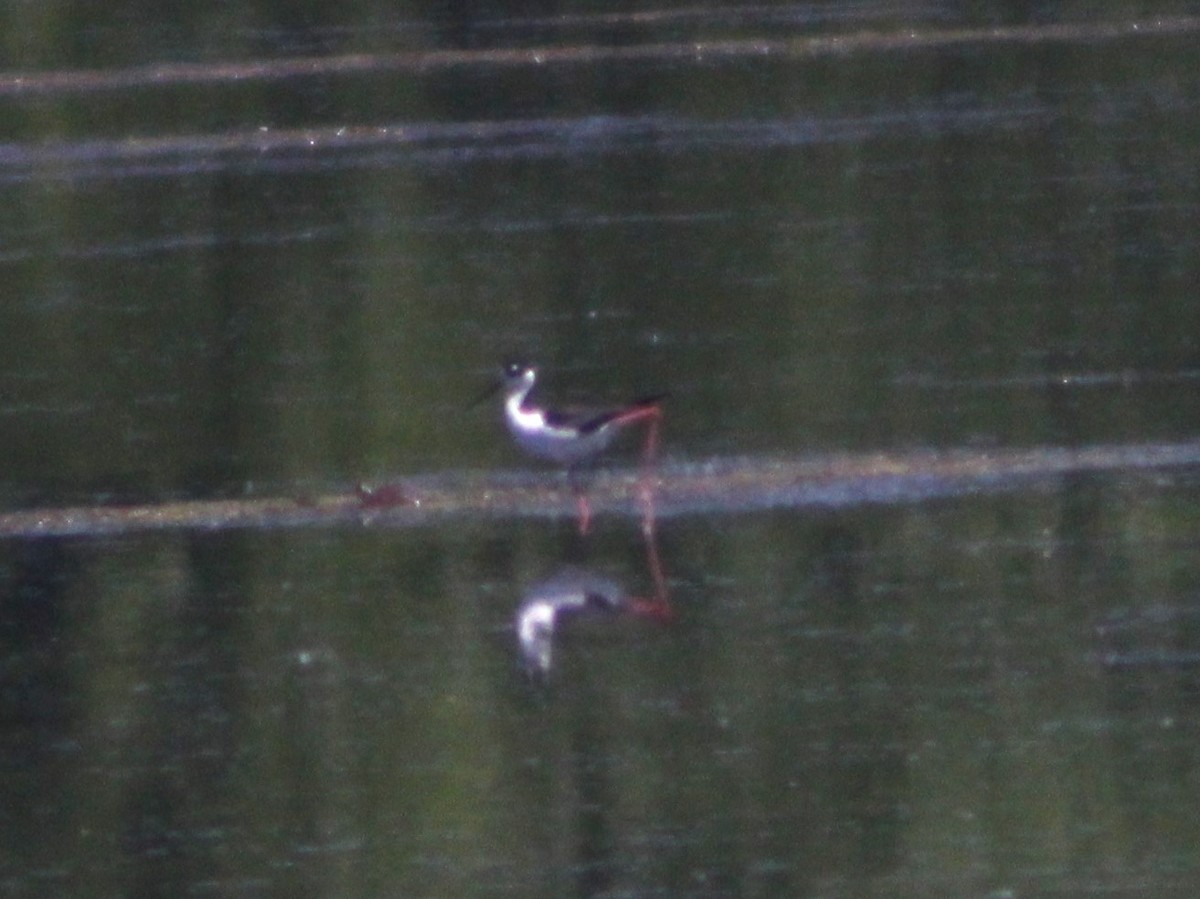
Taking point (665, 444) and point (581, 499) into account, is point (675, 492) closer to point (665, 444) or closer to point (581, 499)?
point (581, 499)

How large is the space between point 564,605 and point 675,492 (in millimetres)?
863

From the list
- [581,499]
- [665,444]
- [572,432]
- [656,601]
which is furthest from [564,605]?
[665,444]

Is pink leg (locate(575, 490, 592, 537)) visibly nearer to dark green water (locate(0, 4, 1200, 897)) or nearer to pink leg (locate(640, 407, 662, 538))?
dark green water (locate(0, 4, 1200, 897))

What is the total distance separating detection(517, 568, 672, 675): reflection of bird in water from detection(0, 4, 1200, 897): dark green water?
54mm

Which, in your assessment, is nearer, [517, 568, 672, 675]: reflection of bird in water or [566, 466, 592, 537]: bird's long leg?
[517, 568, 672, 675]: reflection of bird in water

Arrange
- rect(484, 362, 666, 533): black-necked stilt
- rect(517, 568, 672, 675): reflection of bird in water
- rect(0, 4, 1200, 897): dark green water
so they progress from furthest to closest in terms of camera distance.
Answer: rect(484, 362, 666, 533): black-necked stilt
rect(517, 568, 672, 675): reflection of bird in water
rect(0, 4, 1200, 897): dark green water

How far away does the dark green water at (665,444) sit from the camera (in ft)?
16.5

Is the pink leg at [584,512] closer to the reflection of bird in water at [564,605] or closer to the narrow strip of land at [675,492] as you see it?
the narrow strip of land at [675,492]

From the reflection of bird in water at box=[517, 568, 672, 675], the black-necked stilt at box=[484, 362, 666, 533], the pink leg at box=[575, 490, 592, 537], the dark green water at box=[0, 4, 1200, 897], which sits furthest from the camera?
the black-necked stilt at box=[484, 362, 666, 533]

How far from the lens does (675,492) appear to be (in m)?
6.93

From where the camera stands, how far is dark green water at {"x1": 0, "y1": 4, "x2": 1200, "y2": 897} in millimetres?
5043

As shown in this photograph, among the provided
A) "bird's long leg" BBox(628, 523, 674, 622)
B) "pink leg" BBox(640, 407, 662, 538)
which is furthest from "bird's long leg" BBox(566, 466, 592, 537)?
"bird's long leg" BBox(628, 523, 674, 622)

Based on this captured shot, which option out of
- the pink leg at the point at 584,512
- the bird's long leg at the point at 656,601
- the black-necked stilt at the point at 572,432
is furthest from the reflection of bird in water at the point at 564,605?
the black-necked stilt at the point at 572,432

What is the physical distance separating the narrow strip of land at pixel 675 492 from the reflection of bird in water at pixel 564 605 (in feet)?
1.78
